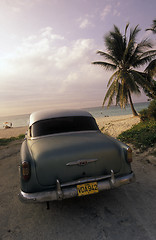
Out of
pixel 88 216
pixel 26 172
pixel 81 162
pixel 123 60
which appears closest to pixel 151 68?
pixel 123 60

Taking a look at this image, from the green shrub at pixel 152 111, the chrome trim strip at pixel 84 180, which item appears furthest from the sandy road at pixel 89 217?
the green shrub at pixel 152 111

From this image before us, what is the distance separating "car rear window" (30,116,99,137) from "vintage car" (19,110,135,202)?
0.42 meters

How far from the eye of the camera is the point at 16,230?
232 cm

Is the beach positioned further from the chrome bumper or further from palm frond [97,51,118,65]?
palm frond [97,51,118,65]

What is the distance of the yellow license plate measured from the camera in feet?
7.89

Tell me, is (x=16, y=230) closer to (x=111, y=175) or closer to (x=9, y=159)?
(x=111, y=175)

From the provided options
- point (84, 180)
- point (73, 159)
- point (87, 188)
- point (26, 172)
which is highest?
point (73, 159)

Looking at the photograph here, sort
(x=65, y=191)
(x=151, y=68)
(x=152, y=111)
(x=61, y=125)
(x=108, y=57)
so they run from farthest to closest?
(x=108, y=57) → (x=151, y=68) → (x=152, y=111) → (x=61, y=125) → (x=65, y=191)

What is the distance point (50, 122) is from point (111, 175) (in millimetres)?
1851

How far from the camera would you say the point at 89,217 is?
2.51 m

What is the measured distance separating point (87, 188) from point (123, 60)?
16746 mm

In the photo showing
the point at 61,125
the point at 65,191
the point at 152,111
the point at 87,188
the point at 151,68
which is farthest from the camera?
the point at 151,68

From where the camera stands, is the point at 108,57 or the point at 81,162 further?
the point at 108,57

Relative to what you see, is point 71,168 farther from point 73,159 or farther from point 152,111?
point 152,111
